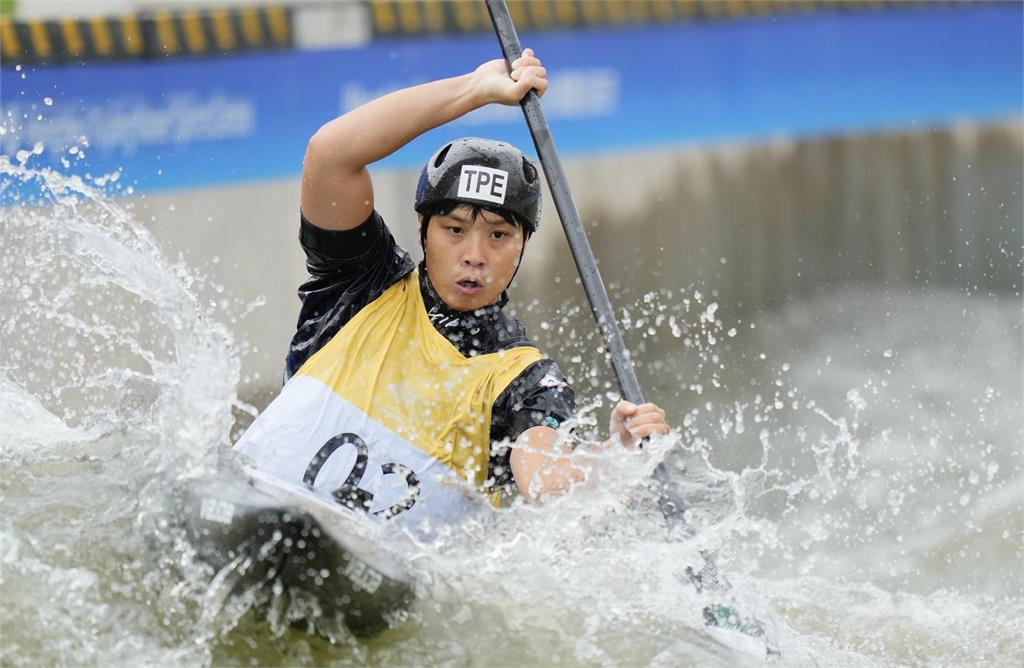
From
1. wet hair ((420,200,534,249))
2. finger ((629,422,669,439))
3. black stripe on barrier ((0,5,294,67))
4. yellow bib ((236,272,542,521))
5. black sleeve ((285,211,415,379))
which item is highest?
black stripe on barrier ((0,5,294,67))

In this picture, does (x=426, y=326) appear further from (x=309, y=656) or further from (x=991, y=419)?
(x=991, y=419)

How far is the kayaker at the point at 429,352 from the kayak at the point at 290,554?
0.42 m

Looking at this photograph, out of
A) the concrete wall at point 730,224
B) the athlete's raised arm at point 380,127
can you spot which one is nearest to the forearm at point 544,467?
the athlete's raised arm at point 380,127

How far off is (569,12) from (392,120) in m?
4.15

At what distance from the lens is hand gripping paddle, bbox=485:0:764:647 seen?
3.22 m

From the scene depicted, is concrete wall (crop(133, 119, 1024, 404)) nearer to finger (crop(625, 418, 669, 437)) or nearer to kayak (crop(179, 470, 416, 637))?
finger (crop(625, 418, 669, 437))

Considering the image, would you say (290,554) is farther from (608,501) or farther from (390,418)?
(608,501)

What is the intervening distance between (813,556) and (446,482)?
243cm

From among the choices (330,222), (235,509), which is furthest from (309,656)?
(330,222)

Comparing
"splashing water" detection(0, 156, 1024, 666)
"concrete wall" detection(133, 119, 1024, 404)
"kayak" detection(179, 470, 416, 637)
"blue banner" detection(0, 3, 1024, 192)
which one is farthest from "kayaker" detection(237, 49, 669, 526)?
"concrete wall" detection(133, 119, 1024, 404)

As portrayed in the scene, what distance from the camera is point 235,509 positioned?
2.60m

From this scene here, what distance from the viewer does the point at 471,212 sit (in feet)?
10.6

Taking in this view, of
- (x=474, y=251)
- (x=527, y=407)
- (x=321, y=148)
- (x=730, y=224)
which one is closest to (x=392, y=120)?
(x=321, y=148)

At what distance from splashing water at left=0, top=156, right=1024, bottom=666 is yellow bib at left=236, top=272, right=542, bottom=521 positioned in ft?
0.56
